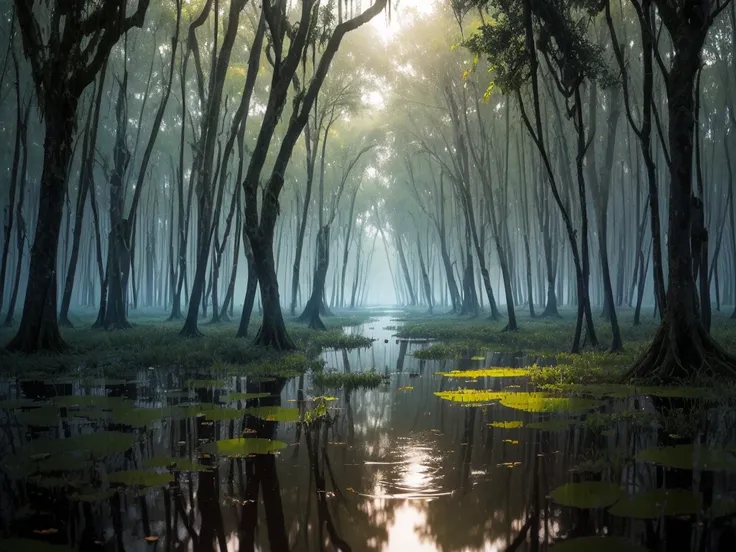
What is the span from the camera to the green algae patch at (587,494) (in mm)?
3143

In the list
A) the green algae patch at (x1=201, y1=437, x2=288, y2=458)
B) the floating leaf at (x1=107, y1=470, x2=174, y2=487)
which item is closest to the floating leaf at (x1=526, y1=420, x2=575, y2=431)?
the green algae patch at (x1=201, y1=437, x2=288, y2=458)

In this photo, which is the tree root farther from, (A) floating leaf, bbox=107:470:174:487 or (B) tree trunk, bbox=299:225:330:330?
(B) tree trunk, bbox=299:225:330:330

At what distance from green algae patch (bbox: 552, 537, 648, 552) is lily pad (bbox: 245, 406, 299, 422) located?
138 inches

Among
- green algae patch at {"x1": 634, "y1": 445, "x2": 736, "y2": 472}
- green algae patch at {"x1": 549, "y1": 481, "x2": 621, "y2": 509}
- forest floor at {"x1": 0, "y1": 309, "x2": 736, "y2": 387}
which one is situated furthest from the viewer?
forest floor at {"x1": 0, "y1": 309, "x2": 736, "y2": 387}

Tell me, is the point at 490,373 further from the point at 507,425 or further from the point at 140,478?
the point at 140,478

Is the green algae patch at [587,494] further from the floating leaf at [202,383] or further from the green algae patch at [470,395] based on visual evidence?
the floating leaf at [202,383]

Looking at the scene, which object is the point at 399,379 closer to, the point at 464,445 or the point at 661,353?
the point at 661,353

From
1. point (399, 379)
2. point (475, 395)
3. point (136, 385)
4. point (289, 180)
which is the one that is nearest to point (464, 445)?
point (475, 395)

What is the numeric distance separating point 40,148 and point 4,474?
1424 inches

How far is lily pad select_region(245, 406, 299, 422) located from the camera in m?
5.72

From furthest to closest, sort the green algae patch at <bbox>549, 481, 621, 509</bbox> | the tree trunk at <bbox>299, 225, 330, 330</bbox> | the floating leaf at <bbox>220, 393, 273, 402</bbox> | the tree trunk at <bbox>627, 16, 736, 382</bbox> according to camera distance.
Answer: the tree trunk at <bbox>299, 225, 330, 330</bbox>
the tree trunk at <bbox>627, 16, 736, 382</bbox>
the floating leaf at <bbox>220, 393, 273, 402</bbox>
the green algae patch at <bbox>549, 481, 621, 509</bbox>

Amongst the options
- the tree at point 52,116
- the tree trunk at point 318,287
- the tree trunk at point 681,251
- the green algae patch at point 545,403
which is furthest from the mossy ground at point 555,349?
the tree at point 52,116

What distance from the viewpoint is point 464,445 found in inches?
182

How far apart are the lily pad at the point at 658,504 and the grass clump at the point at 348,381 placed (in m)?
5.24
